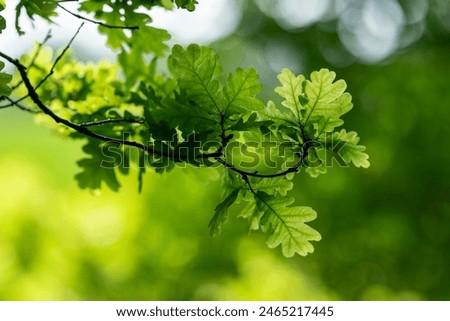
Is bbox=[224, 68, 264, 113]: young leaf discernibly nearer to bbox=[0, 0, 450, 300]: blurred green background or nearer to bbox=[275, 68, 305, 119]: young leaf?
bbox=[275, 68, 305, 119]: young leaf

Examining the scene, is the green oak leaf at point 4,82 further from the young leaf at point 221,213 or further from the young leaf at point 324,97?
the young leaf at point 324,97

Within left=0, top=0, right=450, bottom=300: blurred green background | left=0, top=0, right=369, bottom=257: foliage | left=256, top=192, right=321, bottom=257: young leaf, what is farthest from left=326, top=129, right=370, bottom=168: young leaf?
left=0, top=0, right=450, bottom=300: blurred green background

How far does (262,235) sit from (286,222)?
496 cm

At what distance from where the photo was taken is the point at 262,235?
242 inches

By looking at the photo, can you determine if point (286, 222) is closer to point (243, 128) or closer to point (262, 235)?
point (243, 128)

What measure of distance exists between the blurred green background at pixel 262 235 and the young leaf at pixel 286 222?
3.50 m

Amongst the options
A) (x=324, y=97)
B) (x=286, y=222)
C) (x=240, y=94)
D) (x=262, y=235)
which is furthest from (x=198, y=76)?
(x=262, y=235)

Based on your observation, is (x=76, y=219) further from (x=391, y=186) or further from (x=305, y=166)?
(x=305, y=166)

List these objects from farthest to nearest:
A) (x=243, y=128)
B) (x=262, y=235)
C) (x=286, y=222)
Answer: (x=262, y=235) < (x=286, y=222) < (x=243, y=128)

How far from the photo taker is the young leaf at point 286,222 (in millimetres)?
1227

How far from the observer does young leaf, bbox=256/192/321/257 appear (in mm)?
1227

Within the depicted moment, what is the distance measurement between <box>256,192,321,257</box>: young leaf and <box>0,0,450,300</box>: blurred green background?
11.5 ft

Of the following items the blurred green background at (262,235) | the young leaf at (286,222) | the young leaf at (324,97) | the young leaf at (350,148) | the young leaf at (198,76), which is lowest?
the young leaf at (286,222)

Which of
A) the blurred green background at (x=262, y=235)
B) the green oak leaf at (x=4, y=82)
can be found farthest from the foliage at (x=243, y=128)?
the blurred green background at (x=262, y=235)
